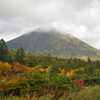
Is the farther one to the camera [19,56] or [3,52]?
[19,56]

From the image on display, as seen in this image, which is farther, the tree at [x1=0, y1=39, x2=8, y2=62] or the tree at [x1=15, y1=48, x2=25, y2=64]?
the tree at [x1=15, y1=48, x2=25, y2=64]

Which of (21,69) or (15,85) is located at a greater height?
(15,85)

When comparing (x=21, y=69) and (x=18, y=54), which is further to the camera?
(x=18, y=54)

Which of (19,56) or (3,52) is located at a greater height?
(3,52)

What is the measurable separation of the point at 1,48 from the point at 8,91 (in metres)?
32.9

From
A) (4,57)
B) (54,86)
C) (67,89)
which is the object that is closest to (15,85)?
(54,86)

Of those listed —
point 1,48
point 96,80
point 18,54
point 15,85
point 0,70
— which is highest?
point 1,48

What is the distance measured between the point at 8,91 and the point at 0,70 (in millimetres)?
17803

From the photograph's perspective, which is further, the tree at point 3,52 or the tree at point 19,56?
the tree at point 19,56

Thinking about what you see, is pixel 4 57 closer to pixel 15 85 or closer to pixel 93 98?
pixel 15 85

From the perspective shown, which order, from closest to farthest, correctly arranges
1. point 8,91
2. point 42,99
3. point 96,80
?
point 42,99 < point 8,91 < point 96,80

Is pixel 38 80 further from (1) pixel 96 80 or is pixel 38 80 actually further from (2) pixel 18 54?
(2) pixel 18 54

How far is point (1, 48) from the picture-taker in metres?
34.5

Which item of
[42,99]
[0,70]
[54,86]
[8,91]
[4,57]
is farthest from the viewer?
[4,57]
